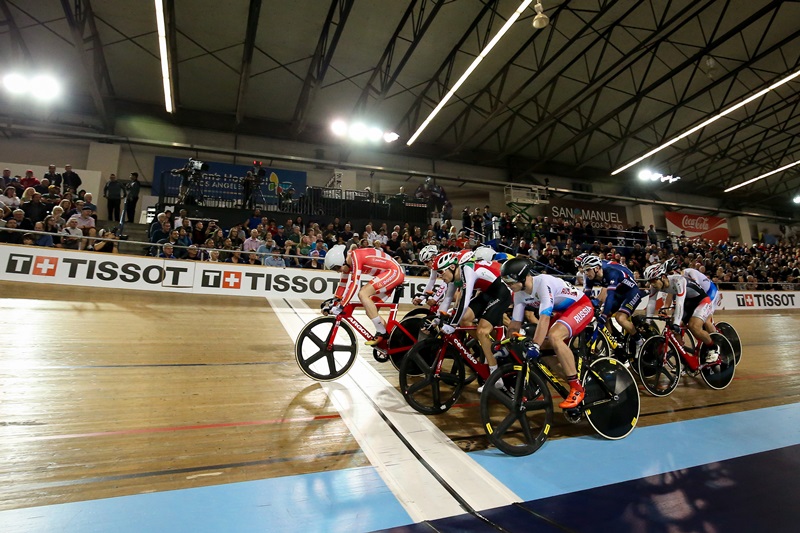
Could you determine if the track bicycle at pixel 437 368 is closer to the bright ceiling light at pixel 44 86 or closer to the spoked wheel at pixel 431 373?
the spoked wheel at pixel 431 373

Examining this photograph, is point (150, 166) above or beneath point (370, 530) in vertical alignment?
above

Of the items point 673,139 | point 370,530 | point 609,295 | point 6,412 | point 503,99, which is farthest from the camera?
point 673,139

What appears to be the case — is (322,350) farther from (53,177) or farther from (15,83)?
(15,83)

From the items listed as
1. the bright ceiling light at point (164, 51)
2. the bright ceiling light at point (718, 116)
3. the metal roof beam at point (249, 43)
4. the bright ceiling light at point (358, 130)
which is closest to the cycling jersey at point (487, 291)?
the bright ceiling light at point (164, 51)

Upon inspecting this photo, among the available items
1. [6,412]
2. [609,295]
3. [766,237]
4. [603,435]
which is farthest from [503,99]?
[766,237]

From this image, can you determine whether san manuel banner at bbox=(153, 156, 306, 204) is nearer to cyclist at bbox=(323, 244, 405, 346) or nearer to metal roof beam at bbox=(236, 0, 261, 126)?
metal roof beam at bbox=(236, 0, 261, 126)

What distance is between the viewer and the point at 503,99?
15906 mm

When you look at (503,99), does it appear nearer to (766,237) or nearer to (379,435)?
(379,435)

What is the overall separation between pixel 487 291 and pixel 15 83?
15662 millimetres

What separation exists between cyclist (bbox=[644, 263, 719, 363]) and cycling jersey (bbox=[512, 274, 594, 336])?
5.63 ft

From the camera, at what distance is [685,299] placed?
4879 mm

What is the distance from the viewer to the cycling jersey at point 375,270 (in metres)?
4.04

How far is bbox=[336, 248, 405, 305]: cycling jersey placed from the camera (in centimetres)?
404

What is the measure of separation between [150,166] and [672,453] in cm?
1743
